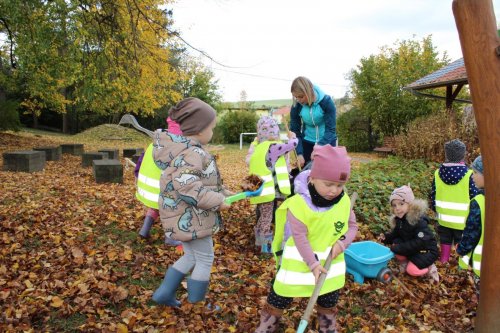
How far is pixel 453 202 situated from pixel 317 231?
9.76 feet

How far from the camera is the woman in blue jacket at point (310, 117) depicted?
4797 mm

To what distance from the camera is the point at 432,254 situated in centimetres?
450

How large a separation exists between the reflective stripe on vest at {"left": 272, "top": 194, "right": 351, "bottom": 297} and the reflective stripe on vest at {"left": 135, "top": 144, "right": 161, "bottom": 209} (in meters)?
2.04

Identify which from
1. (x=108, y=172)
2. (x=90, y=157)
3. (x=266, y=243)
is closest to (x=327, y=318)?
(x=266, y=243)

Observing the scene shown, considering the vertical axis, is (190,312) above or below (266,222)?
below

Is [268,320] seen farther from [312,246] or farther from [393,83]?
[393,83]

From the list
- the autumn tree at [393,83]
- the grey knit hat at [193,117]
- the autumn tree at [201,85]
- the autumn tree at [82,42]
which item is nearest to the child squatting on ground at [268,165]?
the grey knit hat at [193,117]

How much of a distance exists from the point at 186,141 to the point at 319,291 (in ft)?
4.72

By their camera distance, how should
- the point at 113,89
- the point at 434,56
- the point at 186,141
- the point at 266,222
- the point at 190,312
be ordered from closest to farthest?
the point at 186,141 < the point at 190,312 < the point at 266,222 < the point at 113,89 < the point at 434,56

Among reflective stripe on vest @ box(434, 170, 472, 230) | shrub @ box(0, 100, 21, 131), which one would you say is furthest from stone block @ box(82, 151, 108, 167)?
reflective stripe on vest @ box(434, 170, 472, 230)

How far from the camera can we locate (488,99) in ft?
9.75

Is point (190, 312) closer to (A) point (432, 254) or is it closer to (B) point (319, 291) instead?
(B) point (319, 291)

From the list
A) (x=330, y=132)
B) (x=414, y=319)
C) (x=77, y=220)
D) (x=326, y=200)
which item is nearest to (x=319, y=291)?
(x=326, y=200)

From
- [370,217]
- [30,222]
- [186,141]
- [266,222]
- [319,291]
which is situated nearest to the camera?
[319,291]
